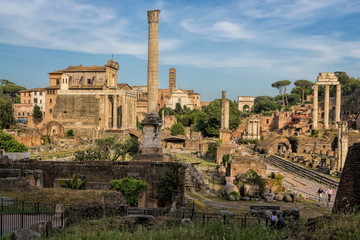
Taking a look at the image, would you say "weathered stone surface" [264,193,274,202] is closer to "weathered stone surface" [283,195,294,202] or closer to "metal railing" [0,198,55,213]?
"weathered stone surface" [283,195,294,202]

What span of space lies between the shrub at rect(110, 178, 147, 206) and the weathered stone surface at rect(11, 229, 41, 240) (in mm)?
8093

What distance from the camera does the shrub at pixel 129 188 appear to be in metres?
17.5

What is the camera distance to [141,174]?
19.4 meters

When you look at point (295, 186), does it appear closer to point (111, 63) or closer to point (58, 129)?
point (58, 129)

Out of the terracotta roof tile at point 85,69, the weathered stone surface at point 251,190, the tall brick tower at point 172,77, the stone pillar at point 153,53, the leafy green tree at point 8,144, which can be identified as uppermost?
the tall brick tower at point 172,77

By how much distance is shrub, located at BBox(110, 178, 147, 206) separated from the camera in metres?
17.5

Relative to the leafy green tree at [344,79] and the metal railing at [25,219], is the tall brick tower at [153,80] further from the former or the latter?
the leafy green tree at [344,79]

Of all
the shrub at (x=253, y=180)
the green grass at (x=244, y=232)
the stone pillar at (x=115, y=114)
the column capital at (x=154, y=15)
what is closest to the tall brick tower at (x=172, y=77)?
the stone pillar at (x=115, y=114)

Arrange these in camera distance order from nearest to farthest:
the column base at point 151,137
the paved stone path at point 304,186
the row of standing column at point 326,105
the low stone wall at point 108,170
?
the low stone wall at point 108,170, the column base at point 151,137, the paved stone path at point 304,186, the row of standing column at point 326,105

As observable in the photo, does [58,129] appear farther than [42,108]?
No

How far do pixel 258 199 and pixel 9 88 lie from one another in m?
Result: 112

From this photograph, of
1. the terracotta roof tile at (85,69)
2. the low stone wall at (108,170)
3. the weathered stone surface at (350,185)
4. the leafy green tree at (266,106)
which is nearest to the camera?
the weathered stone surface at (350,185)

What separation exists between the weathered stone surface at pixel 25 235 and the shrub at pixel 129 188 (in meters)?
8.09

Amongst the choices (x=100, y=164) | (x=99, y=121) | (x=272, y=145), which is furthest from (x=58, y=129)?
(x=100, y=164)
